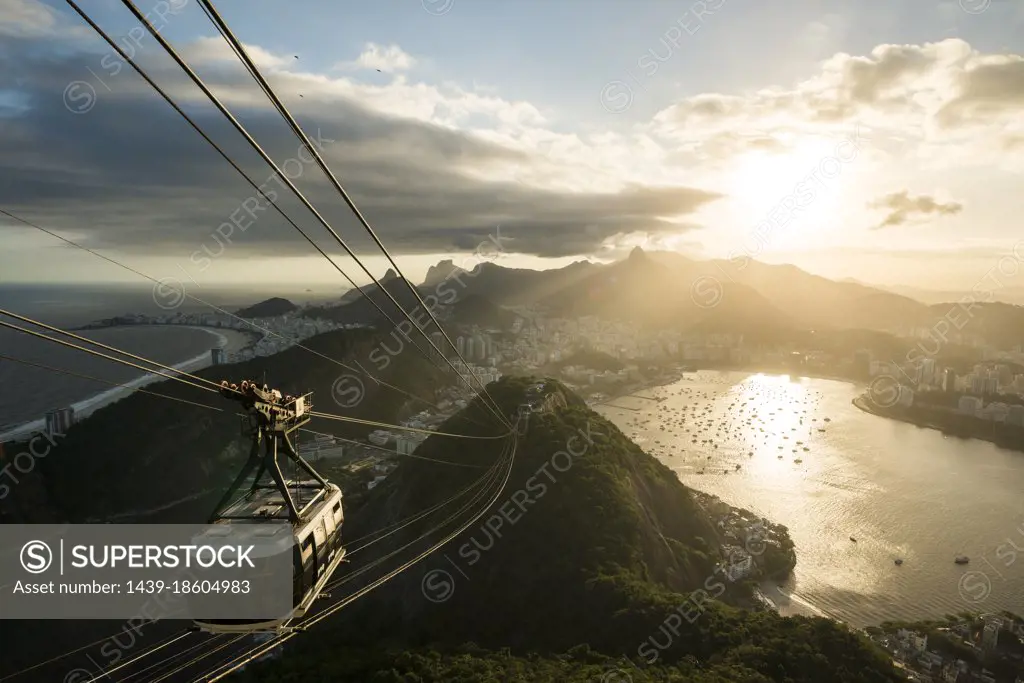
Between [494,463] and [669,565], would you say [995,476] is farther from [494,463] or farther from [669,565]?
[494,463]

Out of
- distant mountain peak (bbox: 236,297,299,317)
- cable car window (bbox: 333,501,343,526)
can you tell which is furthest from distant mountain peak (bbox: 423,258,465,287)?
cable car window (bbox: 333,501,343,526)

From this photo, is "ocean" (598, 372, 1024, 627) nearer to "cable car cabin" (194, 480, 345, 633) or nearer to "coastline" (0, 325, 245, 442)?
"cable car cabin" (194, 480, 345, 633)

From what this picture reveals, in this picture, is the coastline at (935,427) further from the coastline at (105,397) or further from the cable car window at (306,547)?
the coastline at (105,397)

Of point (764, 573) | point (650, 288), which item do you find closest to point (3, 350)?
point (764, 573)

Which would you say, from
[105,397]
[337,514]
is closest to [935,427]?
[337,514]

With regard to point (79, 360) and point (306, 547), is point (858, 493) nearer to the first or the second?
point (306, 547)
